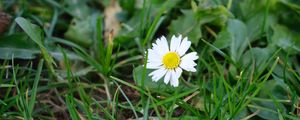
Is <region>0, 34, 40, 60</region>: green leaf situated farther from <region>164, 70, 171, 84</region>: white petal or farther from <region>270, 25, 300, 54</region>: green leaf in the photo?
<region>270, 25, 300, 54</region>: green leaf

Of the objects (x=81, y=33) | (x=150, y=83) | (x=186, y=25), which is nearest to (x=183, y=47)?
(x=150, y=83)

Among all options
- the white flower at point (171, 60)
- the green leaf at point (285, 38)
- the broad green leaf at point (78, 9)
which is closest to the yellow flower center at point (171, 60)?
the white flower at point (171, 60)

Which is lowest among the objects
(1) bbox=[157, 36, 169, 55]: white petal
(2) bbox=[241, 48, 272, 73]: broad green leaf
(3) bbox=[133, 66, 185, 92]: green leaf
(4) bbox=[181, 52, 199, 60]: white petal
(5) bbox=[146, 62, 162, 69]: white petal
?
(3) bbox=[133, 66, 185, 92]: green leaf

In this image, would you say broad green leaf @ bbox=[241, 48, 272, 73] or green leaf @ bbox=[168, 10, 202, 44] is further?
green leaf @ bbox=[168, 10, 202, 44]

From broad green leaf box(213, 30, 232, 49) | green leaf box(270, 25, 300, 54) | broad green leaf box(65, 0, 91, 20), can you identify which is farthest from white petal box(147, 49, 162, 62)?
broad green leaf box(65, 0, 91, 20)

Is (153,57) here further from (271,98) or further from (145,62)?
(271,98)

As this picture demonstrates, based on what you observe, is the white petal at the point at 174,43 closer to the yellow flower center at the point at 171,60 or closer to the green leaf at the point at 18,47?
the yellow flower center at the point at 171,60
